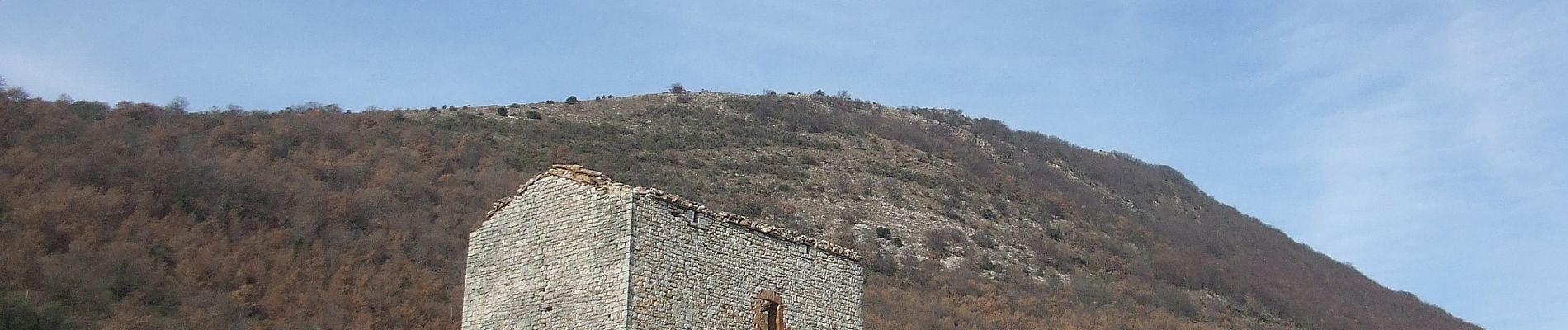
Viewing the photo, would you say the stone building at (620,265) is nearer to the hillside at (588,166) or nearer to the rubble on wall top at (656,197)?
the rubble on wall top at (656,197)

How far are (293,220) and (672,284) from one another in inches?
1048

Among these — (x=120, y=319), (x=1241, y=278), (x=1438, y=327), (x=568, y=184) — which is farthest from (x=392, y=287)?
(x=1438, y=327)

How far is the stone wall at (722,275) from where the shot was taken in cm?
1457

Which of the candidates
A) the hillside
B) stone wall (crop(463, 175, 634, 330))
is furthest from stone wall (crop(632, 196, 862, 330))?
the hillside

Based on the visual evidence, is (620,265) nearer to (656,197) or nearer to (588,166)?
(656,197)

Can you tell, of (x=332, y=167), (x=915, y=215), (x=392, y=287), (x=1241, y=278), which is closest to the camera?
(x=392, y=287)

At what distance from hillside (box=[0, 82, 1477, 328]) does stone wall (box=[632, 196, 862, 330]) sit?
17260mm

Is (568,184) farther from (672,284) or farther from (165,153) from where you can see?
(165,153)

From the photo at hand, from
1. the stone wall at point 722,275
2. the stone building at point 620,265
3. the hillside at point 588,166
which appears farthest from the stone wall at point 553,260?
the hillside at point 588,166

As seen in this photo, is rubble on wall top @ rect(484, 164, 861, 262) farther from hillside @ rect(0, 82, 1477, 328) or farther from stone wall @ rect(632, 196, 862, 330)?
hillside @ rect(0, 82, 1477, 328)

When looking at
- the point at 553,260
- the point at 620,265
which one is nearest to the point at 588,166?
the point at 553,260

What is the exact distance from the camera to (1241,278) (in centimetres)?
6112

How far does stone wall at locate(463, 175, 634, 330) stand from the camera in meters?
14.4

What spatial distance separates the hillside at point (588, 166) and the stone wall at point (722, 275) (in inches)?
680
